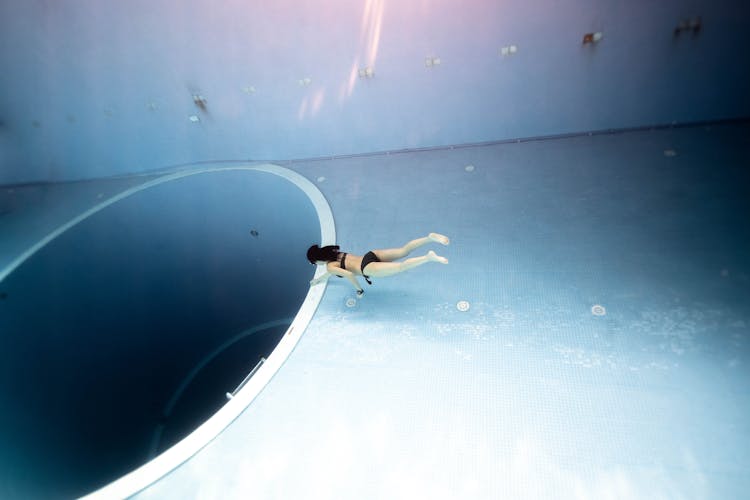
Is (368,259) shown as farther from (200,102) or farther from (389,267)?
(200,102)

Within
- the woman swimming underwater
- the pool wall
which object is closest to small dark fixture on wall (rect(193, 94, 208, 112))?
the pool wall

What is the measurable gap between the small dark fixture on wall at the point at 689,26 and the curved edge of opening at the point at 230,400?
296 cm

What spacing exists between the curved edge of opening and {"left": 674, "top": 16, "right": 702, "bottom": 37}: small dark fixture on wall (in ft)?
9.71

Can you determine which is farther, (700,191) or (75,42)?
(75,42)

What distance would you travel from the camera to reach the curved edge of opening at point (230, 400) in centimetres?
188

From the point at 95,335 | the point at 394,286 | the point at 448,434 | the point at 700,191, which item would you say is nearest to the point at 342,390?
the point at 448,434

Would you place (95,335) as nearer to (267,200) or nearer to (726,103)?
(267,200)

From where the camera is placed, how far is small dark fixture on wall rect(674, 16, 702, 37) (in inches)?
106

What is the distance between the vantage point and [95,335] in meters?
4.21

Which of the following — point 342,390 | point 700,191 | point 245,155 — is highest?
point 245,155

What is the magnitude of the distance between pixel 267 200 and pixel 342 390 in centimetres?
255

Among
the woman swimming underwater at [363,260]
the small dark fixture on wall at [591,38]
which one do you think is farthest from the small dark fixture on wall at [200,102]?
the small dark fixture on wall at [591,38]

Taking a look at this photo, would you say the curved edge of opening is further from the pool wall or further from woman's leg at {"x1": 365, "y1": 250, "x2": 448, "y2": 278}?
the pool wall

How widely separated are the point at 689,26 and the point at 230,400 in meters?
4.05
